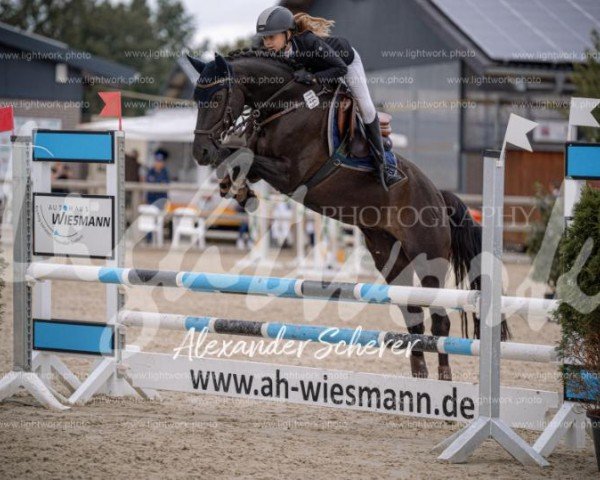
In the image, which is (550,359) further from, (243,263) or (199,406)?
(243,263)

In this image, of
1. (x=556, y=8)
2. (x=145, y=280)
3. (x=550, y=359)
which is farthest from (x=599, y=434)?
(x=556, y=8)

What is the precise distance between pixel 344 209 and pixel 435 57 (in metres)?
11.8

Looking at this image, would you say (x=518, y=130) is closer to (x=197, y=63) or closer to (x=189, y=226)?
(x=197, y=63)

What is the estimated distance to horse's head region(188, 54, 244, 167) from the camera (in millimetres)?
4910

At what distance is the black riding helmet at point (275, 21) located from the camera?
5066 mm

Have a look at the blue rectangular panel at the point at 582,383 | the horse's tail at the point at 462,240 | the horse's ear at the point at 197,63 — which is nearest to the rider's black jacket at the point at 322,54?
the horse's ear at the point at 197,63

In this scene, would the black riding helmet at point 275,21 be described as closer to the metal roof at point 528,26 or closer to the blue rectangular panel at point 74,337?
the blue rectangular panel at point 74,337

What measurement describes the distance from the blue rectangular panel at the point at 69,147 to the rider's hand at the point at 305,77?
122 cm

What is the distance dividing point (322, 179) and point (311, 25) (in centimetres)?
95

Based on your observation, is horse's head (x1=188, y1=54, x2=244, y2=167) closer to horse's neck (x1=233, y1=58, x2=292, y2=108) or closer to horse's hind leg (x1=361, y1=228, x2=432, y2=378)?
horse's neck (x1=233, y1=58, x2=292, y2=108)

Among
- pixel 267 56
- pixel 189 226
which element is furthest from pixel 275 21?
pixel 189 226

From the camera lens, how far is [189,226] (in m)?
15.7

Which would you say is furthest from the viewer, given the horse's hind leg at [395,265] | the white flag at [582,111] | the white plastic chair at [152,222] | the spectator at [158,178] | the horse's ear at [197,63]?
the spectator at [158,178]

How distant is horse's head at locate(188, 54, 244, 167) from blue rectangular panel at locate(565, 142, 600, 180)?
6.13ft
